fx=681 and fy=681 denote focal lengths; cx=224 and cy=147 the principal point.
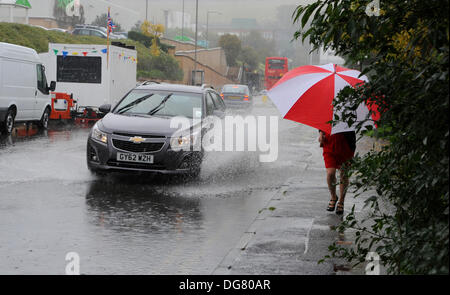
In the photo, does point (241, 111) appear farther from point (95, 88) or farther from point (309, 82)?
point (309, 82)

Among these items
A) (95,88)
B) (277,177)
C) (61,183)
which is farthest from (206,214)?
(95,88)

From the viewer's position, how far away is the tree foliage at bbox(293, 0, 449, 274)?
139 inches

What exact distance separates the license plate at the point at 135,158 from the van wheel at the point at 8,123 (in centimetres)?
856

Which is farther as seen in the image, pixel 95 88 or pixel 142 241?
pixel 95 88

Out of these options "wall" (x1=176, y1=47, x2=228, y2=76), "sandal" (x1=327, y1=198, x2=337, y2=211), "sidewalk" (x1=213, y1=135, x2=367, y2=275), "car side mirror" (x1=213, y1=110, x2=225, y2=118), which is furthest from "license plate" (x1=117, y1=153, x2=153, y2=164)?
"wall" (x1=176, y1=47, x2=228, y2=76)

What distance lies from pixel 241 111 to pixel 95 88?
15.3m

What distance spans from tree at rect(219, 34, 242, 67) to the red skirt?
10182 cm

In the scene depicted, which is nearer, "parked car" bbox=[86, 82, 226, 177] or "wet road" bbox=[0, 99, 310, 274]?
"wet road" bbox=[0, 99, 310, 274]

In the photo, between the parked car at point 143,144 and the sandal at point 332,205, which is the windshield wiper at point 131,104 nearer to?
the parked car at point 143,144

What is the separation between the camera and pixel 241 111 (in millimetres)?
39469

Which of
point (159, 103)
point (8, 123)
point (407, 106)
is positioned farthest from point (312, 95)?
point (8, 123)

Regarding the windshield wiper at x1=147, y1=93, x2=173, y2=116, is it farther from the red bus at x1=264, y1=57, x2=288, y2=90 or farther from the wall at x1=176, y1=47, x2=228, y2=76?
the red bus at x1=264, y1=57, x2=288, y2=90

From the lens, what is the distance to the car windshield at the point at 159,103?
12.2 meters

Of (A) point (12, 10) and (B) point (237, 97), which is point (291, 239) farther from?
(A) point (12, 10)
